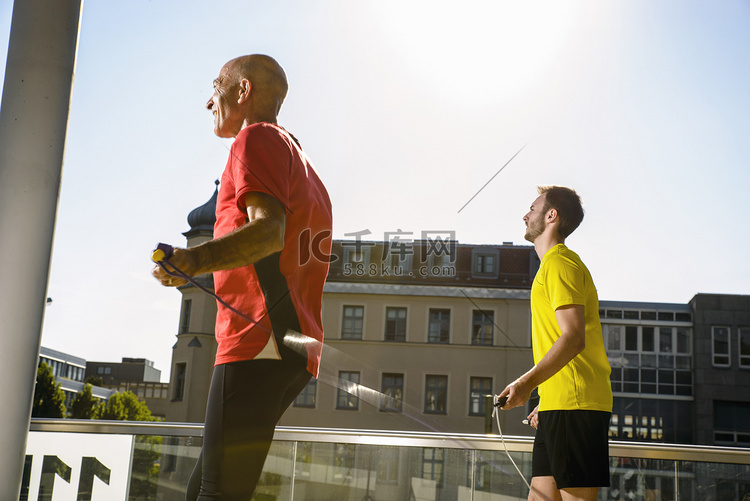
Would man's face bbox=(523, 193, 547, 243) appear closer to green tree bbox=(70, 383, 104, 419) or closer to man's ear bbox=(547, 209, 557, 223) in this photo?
man's ear bbox=(547, 209, 557, 223)

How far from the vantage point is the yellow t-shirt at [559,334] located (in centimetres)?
115

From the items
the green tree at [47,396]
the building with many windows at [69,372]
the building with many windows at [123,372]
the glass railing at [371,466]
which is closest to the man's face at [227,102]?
the glass railing at [371,466]

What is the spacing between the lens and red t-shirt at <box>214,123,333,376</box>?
725 mm

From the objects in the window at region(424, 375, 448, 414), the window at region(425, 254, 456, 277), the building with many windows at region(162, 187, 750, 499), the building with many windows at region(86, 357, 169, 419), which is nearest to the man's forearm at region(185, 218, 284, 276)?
the window at region(425, 254, 456, 277)

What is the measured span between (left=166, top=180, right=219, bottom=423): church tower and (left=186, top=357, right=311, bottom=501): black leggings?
63.3ft

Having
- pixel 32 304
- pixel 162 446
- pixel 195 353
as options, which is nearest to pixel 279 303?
pixel 32 304

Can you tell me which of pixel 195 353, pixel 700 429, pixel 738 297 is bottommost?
pixel 700 429

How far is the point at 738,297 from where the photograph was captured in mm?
20891

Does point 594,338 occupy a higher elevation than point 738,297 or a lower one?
lower

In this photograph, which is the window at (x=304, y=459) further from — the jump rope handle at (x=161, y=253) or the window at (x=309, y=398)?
the window at (x=309, y=398)

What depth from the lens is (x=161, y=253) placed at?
1.98 feet

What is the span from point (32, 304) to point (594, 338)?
882mm

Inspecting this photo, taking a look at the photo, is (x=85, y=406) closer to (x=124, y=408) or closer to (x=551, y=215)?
(x=124, y=408)

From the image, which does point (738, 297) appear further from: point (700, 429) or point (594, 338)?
point (594, 338)
